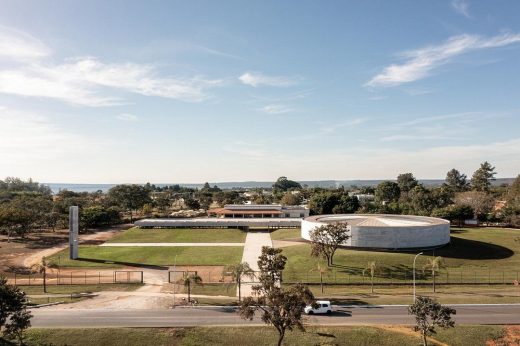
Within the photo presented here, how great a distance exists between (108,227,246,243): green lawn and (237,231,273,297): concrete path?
8.93 feet

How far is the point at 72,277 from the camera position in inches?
2625

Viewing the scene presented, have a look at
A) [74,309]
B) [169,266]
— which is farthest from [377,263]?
[74,309]

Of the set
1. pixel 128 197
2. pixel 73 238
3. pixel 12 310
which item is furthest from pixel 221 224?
pixel 12 310

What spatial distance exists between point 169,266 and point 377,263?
38757 millimetres

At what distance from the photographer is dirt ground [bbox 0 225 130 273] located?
252 ft

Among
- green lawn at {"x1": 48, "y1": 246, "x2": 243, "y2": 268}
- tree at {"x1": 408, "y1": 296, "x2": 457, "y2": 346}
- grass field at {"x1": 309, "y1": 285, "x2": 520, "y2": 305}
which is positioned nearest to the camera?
tree at {"x1": 408, "y1": 296, "x2": 457, "y2": 346}

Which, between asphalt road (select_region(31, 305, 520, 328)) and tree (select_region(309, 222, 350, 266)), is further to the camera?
tree (select_region(309, 222, 350, 266))

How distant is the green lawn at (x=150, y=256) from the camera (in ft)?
249

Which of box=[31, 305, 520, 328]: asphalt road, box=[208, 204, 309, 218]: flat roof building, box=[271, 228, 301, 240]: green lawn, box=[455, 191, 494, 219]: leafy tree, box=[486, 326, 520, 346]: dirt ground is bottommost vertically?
box=[486, 326, 520, 346]: dirt ground

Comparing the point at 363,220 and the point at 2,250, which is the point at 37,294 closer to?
the point at 2,250

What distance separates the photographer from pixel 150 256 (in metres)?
81.5

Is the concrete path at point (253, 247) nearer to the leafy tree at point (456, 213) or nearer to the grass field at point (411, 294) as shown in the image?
the grass field at point (411, 294)

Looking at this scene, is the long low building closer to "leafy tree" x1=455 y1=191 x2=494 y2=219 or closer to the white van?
"leafy tree" x1=455 y1=191 x2=494 y2=219

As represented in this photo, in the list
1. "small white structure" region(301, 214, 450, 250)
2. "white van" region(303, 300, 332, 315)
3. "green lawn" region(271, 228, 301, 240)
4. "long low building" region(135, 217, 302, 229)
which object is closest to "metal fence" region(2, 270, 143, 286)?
"white van" region(303, 300, 332, 315)
